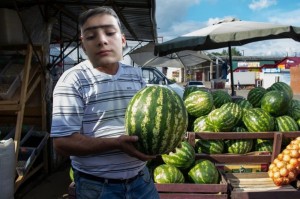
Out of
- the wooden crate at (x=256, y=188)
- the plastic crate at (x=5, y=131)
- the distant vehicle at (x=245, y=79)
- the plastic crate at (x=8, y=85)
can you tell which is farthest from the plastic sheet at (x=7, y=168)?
the distant vehicle at (x=245, y=79)

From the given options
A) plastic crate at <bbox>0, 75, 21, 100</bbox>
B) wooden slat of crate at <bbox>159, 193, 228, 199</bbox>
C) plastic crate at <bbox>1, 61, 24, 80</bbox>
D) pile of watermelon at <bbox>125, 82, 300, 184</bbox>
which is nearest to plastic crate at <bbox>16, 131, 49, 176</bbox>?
plastic crate at <bbox>0, 75, 21, 100</bbox>

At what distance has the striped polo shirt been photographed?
5.79ft

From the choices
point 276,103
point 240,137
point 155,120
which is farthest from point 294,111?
point 155,120

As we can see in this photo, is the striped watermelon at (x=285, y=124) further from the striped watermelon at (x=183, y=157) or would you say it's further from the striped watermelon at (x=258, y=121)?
the striped watermelon at (x=183, y=157)

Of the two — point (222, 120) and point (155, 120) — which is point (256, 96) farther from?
point (155, 120)

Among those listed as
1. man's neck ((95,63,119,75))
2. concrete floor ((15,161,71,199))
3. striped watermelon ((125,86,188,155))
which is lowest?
concrete floor ((15,161,71,199))

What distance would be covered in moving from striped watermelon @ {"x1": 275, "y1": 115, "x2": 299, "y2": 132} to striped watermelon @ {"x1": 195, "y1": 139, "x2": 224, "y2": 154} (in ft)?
2.54

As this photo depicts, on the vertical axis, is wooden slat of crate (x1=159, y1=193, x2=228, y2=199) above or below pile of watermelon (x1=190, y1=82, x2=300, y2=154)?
below

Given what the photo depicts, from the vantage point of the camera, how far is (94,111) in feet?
6.06

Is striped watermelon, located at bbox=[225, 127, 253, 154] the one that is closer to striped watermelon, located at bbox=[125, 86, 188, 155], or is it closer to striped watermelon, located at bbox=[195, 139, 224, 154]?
striped watermelon, located at bbox=[195, 139, 224, 154]

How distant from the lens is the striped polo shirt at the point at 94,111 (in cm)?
176

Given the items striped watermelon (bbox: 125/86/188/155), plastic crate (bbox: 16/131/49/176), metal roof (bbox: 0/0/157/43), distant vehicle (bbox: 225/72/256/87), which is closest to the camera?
striped watermelon (bbox: 125/86/188/155)

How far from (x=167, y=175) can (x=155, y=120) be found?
6.74ft

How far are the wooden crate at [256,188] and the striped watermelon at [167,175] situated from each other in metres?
0.57
